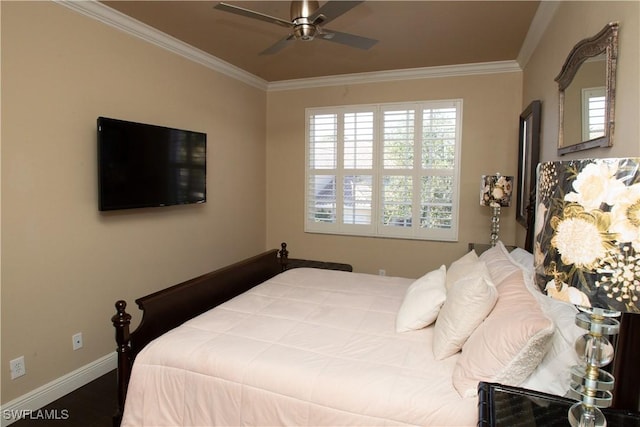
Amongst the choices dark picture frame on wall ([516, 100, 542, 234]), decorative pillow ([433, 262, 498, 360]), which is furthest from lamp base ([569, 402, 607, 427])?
dark picture frame on wall ([516, 100, 542, 234])

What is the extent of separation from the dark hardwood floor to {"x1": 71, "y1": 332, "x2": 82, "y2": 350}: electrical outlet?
30 centimetres

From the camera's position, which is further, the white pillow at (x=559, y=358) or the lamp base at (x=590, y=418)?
the white pillow at (x=559, y=358)

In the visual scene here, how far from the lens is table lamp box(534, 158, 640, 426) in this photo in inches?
29.6

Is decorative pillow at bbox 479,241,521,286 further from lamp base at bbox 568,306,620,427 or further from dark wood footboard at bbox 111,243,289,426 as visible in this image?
dark wood footboard at bbox 111,243,289,426

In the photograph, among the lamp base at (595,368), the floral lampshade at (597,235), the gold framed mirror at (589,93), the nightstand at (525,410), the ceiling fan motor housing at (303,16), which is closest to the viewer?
the floral lampshade at (597,235)

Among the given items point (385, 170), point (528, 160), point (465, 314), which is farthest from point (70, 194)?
point (528, 160)

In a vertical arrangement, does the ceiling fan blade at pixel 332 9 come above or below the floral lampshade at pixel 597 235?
above

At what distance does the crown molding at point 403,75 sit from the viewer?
3.87 m

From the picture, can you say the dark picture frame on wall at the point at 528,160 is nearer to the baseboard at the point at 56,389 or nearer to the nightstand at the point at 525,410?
the nightstand at the point at 525,410

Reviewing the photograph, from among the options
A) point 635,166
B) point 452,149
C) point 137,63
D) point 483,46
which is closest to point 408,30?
point 483,46

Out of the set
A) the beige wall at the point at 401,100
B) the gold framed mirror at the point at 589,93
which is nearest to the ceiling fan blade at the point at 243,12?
the gold framed mirror at the point at 589,93

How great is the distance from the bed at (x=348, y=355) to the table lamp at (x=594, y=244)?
0.42 meters

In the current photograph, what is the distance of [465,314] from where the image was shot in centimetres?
165

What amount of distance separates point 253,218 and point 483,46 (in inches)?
125
